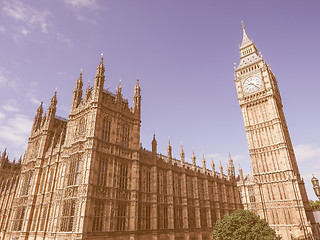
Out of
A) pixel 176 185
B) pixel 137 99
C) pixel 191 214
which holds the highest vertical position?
pixel 137 99

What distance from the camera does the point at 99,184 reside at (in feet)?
106

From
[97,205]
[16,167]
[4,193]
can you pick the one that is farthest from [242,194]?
[16,167]

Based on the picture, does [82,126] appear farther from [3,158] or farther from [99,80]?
[3,158]

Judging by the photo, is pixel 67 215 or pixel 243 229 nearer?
pixel 67 215

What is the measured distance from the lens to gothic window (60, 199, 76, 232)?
1193 inches

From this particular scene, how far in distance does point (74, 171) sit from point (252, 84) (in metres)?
61.7

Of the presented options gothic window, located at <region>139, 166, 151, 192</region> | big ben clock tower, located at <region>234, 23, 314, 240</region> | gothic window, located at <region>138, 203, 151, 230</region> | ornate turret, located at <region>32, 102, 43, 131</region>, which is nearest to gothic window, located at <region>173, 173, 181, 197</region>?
gothic window, located at <region>139, 166, 151, 192</region>

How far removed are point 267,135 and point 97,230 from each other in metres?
54.3

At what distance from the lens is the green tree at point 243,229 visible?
1309 inches

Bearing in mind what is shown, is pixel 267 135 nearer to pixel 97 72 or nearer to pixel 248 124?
pixel 248 124

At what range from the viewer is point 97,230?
1169 inches

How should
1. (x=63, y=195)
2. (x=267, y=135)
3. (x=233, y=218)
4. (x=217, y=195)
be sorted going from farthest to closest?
1. (x=267, y=135)
2. (x=217, y=195)
3. (x=233, y=218)
4. (x=63, y=195)

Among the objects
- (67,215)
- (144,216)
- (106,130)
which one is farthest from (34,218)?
(106,130)

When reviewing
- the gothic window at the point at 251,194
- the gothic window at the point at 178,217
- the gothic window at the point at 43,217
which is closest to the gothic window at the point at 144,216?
the gothic window at the point at 178,217
